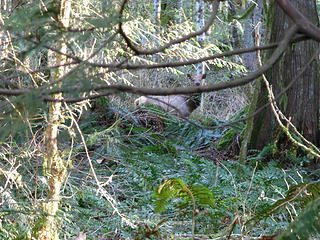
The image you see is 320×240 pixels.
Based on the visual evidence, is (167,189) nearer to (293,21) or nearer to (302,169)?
(293,21)

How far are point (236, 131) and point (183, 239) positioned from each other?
365cm

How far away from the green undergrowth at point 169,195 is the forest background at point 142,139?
17 millimetres

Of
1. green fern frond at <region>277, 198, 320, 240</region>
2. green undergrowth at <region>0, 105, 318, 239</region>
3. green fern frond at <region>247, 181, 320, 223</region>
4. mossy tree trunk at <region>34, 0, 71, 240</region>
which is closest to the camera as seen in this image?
green fern frond at <region>277, 198, 320, 240</region>

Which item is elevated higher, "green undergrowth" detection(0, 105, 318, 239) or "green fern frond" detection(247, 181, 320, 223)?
"green fern frond" detection(247, 181, 320, 223)

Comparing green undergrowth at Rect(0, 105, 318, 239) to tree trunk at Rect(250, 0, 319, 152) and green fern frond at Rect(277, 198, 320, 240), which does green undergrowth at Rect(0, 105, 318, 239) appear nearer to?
green fern frond at Rect(277, 198, 320, 240)

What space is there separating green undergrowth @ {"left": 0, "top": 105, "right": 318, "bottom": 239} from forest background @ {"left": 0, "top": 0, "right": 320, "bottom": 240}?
0.02 m

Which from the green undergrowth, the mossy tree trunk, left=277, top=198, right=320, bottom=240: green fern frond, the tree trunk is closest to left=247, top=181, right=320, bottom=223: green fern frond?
the green undergrowth

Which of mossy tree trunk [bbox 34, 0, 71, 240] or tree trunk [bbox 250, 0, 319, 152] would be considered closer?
mossy tree trunk [bbox 34, 0, 71, 240]

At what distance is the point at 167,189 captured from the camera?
2574 millimetres

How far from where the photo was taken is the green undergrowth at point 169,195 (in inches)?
102

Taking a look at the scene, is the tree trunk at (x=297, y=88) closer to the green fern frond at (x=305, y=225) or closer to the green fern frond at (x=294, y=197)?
the green fern frond at (x=294, y=197)

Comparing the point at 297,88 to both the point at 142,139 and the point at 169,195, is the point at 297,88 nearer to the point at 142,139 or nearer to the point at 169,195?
the point at 142,139

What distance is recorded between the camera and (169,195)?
263 cm

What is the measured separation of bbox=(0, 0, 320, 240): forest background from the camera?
1399 mm
